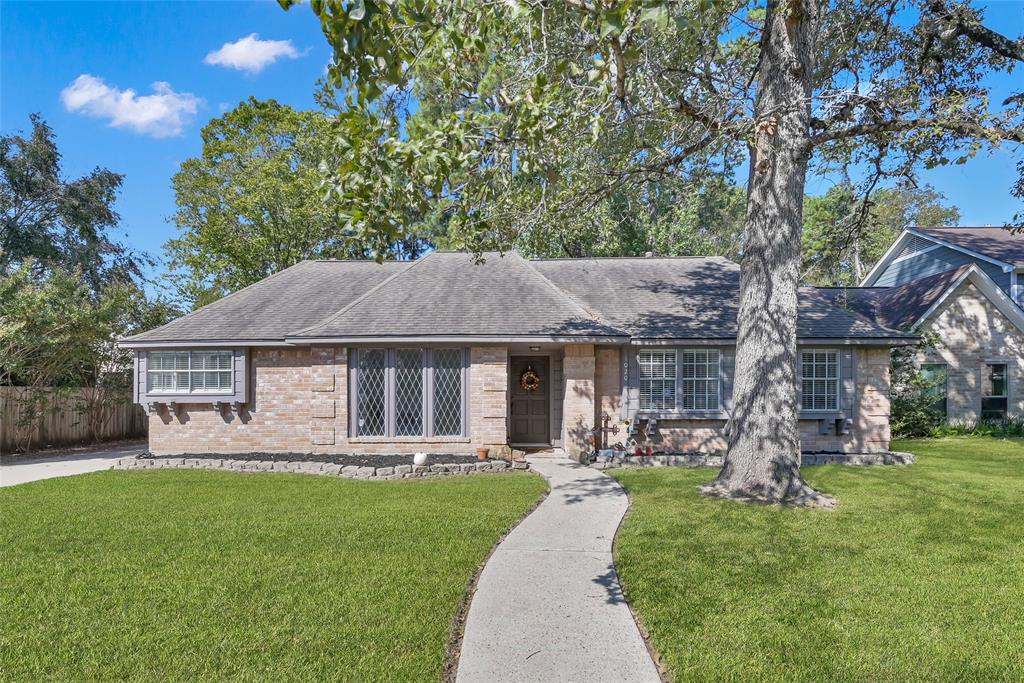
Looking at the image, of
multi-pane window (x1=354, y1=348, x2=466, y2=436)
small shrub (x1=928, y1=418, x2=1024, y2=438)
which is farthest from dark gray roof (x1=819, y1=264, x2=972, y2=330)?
multi-pane window (x1=354, y1=348, x2=466, y2=436)

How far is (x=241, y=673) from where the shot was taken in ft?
10.4

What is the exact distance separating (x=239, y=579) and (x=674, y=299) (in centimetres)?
1094

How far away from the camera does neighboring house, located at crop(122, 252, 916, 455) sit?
1125 centimetres

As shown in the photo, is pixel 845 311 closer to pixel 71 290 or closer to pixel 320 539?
pixel 320 539

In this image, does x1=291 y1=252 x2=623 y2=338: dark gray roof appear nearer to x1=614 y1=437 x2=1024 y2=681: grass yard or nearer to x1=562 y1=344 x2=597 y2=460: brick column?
x1=562 y1=344 x2=597 y2=460: brick column

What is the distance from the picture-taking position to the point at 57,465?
11.2 meters

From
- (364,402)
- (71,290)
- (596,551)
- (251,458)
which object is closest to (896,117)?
(596,551)

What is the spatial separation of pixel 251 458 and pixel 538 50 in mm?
9168

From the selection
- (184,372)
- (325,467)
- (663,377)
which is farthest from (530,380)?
(184,372)

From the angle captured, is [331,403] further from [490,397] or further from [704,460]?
[704,460]

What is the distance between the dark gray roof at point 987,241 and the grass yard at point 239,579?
19318 mm

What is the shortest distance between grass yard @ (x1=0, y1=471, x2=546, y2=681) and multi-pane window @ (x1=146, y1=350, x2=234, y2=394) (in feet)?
13.0

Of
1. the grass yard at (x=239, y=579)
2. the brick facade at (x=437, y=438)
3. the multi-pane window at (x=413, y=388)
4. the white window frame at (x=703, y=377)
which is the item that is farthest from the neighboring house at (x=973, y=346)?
the grass yard at (x=239, y=579)

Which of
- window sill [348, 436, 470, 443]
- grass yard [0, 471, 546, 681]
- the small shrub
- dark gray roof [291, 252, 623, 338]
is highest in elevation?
dark gray roof [291, 252, 623, 338]
